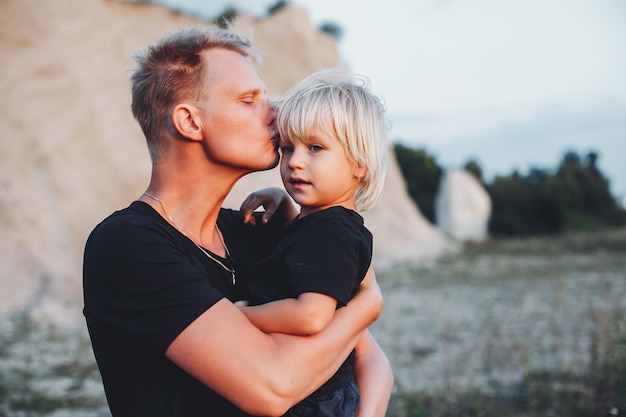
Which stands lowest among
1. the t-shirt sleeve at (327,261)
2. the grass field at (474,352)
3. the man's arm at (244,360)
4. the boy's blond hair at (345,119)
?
the grass field at (474,352)

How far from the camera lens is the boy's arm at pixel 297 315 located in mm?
1536

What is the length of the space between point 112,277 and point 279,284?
1.59 ft

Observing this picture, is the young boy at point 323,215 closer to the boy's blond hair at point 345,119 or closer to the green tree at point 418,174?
the boy's blond hair at point 345,119

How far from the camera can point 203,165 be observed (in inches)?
77.7

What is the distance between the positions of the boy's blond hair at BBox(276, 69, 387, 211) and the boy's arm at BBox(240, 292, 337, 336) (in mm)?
580

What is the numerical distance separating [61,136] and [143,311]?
372 inches

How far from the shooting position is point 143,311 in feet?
4.91

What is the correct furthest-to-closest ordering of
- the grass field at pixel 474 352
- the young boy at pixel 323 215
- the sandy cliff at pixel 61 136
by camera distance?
the sandy cliff at pixel 61 136
the grass field at pixel 474 352
the young boy at pixel 323 215

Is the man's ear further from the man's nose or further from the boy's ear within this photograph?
the boy's ear

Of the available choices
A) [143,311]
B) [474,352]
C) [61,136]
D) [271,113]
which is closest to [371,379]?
[143,311]

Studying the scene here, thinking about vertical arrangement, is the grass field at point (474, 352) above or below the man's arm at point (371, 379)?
below

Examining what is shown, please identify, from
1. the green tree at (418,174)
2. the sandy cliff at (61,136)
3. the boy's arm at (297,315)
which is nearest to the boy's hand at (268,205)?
the boy's arm at (297,315)

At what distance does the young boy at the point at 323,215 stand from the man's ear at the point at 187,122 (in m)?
0.27

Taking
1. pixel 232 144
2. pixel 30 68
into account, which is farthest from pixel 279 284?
pixel 30 68
